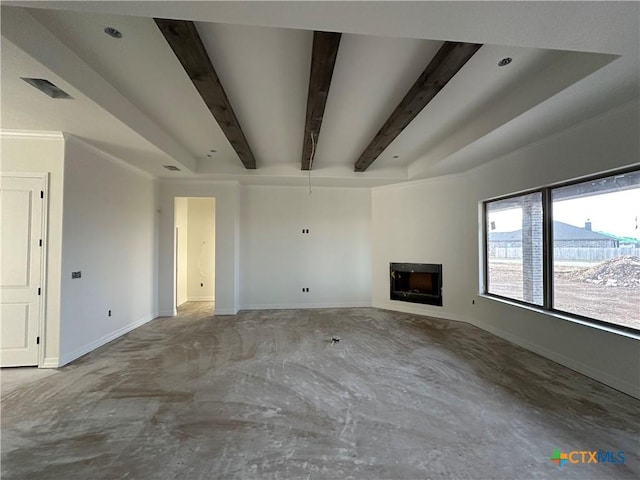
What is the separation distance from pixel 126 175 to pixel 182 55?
3362 millimetres

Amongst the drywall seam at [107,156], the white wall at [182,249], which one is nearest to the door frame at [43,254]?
the drywall seam at [107,156]

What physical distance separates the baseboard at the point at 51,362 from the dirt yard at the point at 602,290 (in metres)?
6.18

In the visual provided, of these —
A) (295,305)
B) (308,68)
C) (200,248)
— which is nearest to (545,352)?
(308,68)

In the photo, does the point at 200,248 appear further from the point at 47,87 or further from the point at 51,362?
the point at 47,87

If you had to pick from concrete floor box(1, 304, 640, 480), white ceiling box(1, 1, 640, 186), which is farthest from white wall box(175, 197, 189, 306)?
concrete floor box(1, 304, 640, 480)

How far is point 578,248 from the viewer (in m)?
3.31

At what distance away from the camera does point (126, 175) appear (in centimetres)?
474

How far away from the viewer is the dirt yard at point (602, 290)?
2789 mm

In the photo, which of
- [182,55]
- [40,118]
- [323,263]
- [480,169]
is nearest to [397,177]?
[480,169]

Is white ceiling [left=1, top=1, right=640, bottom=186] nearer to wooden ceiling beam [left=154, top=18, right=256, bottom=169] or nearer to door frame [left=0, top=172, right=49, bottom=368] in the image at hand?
wooden ceiling beam [left=154, top=18, right=256, bottom=169]

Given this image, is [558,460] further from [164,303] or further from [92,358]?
[164,303]

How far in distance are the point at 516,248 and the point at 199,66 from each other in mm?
4692

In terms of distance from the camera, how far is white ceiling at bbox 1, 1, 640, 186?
1.62 metres

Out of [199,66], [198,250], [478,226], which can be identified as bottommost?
[198,250]
